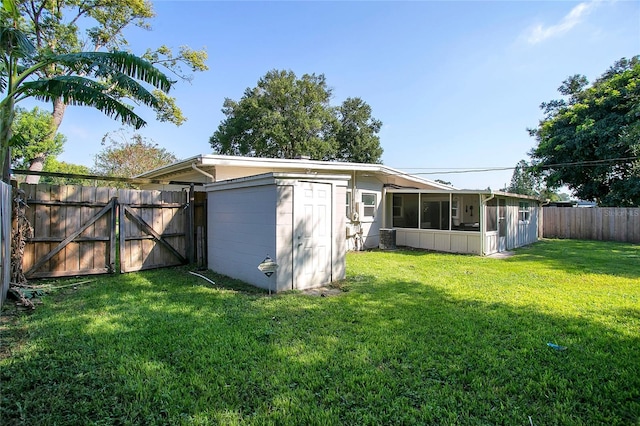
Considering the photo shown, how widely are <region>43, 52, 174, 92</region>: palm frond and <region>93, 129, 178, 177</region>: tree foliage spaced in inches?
707

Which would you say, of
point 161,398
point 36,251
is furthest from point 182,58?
point 161,398

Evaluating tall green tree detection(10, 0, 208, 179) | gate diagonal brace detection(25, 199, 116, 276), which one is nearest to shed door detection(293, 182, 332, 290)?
gate diagonal brace detection(25, 199, 116, 276)

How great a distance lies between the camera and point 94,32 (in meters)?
17.6

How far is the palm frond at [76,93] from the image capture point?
5460 mm

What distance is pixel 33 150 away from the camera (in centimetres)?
1922

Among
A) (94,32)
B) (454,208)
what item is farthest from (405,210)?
(94,32)

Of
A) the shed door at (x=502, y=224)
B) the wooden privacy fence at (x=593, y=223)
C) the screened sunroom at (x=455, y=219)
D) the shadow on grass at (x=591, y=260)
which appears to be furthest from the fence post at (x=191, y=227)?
the wooden privacy fence at (x=593, y=223)

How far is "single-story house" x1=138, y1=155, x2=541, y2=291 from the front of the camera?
630 cm

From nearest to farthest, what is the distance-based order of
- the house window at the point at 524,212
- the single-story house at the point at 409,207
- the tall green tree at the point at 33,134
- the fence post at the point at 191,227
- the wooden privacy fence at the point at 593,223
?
1. the fence post at the point at 191,227
2. the single-story house at the point at 409,207
3. the house window at the point at 524,212
4. the wooden privacy fence at the point at 593,223
5. the tall green tree at the point at 33,134

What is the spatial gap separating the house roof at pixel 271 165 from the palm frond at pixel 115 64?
2.63m

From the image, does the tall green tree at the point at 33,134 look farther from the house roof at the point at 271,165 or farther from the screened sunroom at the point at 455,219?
the screened sunroom at the point at 455,219

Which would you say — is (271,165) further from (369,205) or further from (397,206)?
(397,206)

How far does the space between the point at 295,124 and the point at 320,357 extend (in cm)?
2515

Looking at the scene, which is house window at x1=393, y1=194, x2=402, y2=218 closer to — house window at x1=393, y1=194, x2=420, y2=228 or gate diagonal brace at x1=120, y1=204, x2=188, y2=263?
house window at x1=393, y1=194, x2=420, y2=228
